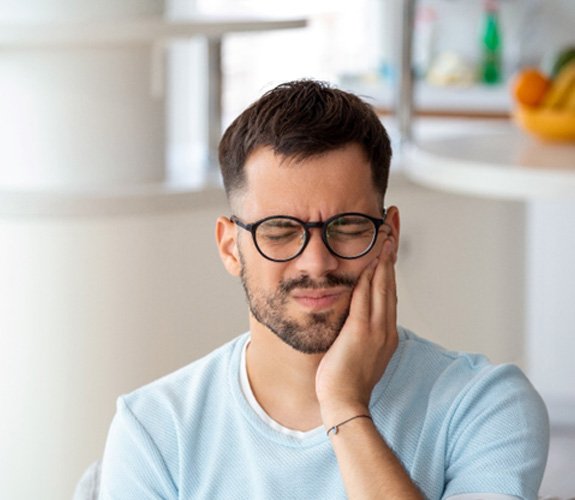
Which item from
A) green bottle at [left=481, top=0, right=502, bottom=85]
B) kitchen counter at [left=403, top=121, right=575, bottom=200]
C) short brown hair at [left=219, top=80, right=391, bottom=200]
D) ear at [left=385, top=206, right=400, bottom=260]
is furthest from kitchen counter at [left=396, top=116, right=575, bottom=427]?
green bottle at [left=481, top=0, right=502, bottom=85]

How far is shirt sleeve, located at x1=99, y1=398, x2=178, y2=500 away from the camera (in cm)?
144

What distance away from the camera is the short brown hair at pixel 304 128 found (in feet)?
4.45

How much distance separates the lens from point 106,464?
1.48 metres

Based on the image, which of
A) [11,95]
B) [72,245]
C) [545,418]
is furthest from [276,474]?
[11,95]

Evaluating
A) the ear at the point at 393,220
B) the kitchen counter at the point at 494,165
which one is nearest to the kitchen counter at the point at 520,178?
the kitchen counter at the point at 494,165

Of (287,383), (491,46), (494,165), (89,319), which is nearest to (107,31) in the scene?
(89,319)

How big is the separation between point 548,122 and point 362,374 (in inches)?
59.3

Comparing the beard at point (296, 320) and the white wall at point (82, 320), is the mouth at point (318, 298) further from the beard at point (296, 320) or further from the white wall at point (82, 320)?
the white wall at point (82, 320)

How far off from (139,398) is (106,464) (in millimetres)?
88

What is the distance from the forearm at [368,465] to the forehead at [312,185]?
0.24m

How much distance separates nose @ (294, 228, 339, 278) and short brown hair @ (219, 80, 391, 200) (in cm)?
9

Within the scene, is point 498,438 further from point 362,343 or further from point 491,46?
point 491,46

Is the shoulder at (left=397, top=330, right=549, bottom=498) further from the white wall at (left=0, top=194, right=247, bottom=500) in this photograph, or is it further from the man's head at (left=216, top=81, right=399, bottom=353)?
the white wall at (left=0, top=194, right=247, bottom=500)

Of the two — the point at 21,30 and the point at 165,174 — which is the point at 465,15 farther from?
the point at 21,30
